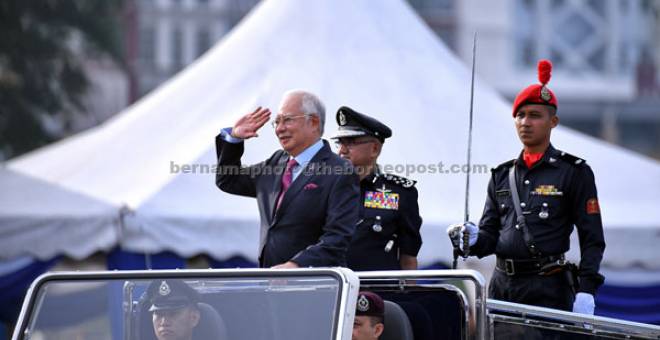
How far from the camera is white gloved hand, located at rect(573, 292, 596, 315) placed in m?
5.06

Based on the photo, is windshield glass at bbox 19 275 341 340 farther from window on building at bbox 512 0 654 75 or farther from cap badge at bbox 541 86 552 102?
window on building at bbox 512 0 654 75

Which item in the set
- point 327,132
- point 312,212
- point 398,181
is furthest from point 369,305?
point 327,132

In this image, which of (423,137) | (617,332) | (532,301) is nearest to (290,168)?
(532,301)

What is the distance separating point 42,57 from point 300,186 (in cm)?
1922

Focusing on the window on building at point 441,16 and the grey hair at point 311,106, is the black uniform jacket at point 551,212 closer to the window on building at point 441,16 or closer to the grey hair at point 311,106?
the grey hair at point 311,106

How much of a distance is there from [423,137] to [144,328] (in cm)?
510

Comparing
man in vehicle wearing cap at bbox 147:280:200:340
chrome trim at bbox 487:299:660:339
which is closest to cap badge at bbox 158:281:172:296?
man in vehicle wearing cap at bbox 147:280:200:340

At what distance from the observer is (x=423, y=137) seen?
28.9 feet

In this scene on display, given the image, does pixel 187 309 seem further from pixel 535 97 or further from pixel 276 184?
pixel 535 97

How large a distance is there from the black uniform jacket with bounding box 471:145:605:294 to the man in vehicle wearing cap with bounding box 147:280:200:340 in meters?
1.82

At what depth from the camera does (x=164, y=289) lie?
390cm

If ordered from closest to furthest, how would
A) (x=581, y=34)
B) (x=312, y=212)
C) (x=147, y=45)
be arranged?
(x=312, y=212) < (x=147, y=45) < (x=581, y=34)

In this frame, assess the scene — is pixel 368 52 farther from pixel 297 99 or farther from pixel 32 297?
pixel 32 297

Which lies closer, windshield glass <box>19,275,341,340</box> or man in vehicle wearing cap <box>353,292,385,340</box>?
windshield glass <box>19,275,341,340</box>
